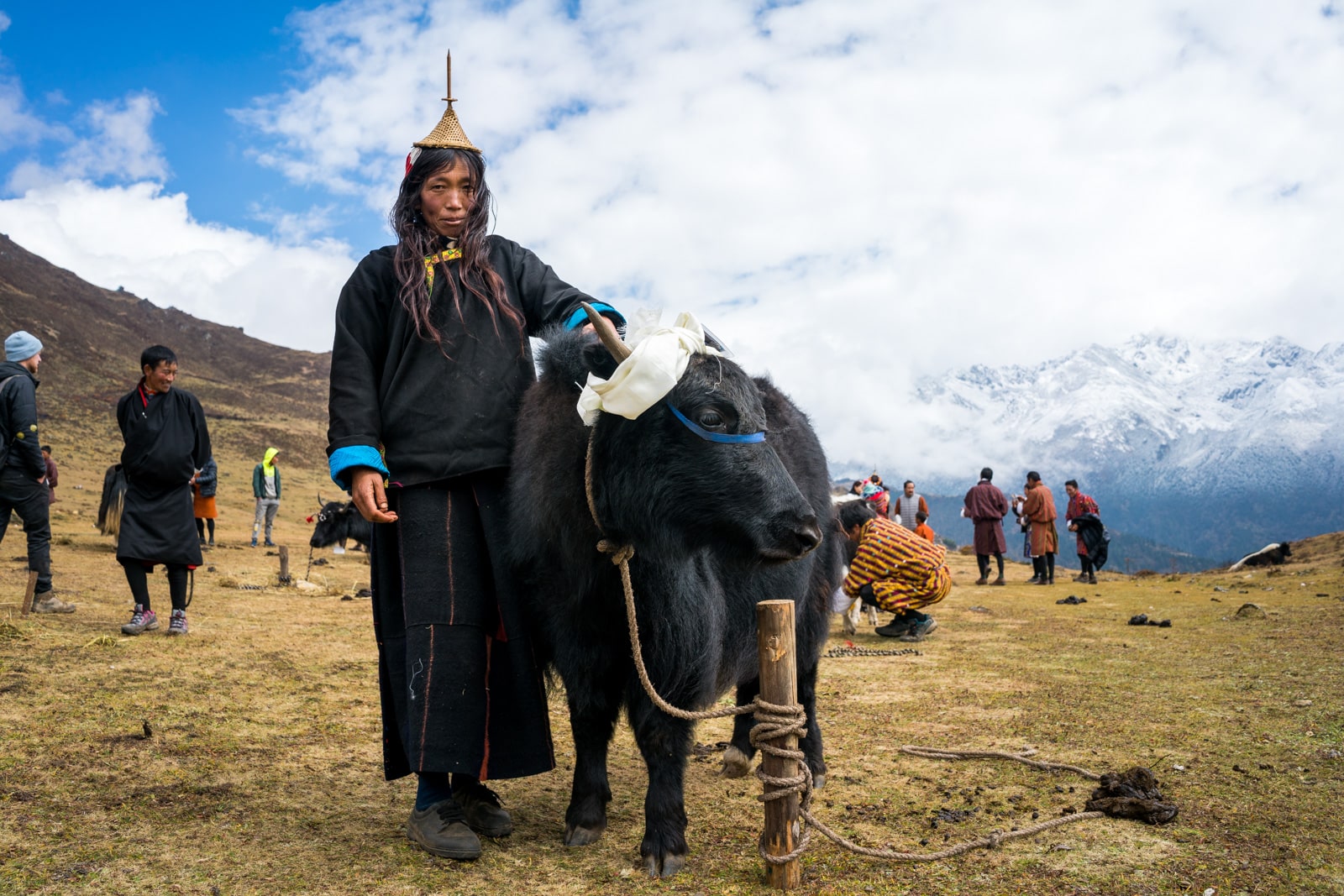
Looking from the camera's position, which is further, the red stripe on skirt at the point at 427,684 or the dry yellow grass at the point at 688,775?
the red stripe on skirt at the point at 427,684

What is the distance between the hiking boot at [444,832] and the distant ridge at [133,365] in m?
38.3

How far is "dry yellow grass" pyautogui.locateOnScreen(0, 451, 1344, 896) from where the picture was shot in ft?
9.15

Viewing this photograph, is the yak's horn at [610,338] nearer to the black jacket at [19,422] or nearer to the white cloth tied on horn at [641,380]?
the white cloth tied on horn at [641,380]

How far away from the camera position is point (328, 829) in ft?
10.4

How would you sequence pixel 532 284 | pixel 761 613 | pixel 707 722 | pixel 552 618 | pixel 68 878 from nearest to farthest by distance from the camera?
pixel 68 878 → pixel 761 613 → pixel 552 618 → pixel 532 284 → pixel 707 722

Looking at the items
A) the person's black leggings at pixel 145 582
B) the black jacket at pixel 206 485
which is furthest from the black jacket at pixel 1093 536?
the person's black leggings at pixel 145 582

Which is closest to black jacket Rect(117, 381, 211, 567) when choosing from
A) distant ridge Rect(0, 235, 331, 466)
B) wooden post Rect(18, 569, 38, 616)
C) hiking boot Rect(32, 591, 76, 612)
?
wooden post Rect(18, 569, 38, 616)

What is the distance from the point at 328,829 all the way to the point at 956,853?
2363 millimetres

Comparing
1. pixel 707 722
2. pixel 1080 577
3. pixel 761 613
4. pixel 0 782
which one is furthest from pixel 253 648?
pixel 1080 577

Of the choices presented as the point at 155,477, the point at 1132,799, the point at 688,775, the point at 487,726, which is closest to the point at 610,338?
the point at 487,726

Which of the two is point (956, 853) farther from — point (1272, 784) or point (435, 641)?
point (435, 641)

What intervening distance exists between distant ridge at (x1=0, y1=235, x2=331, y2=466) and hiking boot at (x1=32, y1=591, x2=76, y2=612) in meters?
31.8

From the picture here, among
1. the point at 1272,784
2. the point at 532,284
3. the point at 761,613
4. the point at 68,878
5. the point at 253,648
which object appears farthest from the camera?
the point at 253,648

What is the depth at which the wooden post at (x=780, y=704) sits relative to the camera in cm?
275
